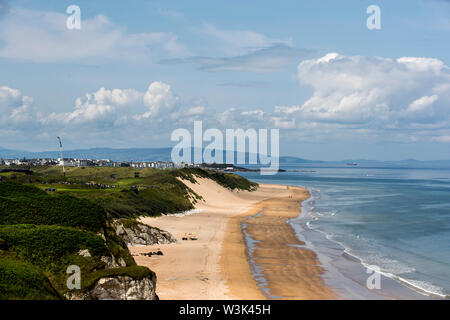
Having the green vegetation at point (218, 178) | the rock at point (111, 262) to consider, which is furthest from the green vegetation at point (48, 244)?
the green vegetation at point (218, 178)

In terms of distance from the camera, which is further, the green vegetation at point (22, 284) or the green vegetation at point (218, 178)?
the green vegetation at point (218, 178)

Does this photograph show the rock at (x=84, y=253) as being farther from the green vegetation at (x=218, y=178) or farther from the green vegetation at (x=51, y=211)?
the green vegetation at (x=218, y=178)

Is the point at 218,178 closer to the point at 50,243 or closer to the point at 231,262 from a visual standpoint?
the point at 231,262

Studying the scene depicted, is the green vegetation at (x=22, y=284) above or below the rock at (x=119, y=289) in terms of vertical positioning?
above

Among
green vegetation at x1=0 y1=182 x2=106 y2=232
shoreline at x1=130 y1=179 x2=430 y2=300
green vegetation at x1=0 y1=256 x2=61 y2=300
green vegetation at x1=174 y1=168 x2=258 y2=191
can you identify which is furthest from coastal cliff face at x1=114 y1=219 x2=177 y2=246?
green vegetation at x1=174 y1=168 x2=258 y2=191

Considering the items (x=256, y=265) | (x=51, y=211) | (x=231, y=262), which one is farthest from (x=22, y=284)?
(x=256, y=265)

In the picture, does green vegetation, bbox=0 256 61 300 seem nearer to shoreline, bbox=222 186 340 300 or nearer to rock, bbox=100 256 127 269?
rock, bbox=100 256 127 269

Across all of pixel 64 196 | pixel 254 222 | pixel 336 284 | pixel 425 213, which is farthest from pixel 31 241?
pixel 425 213
